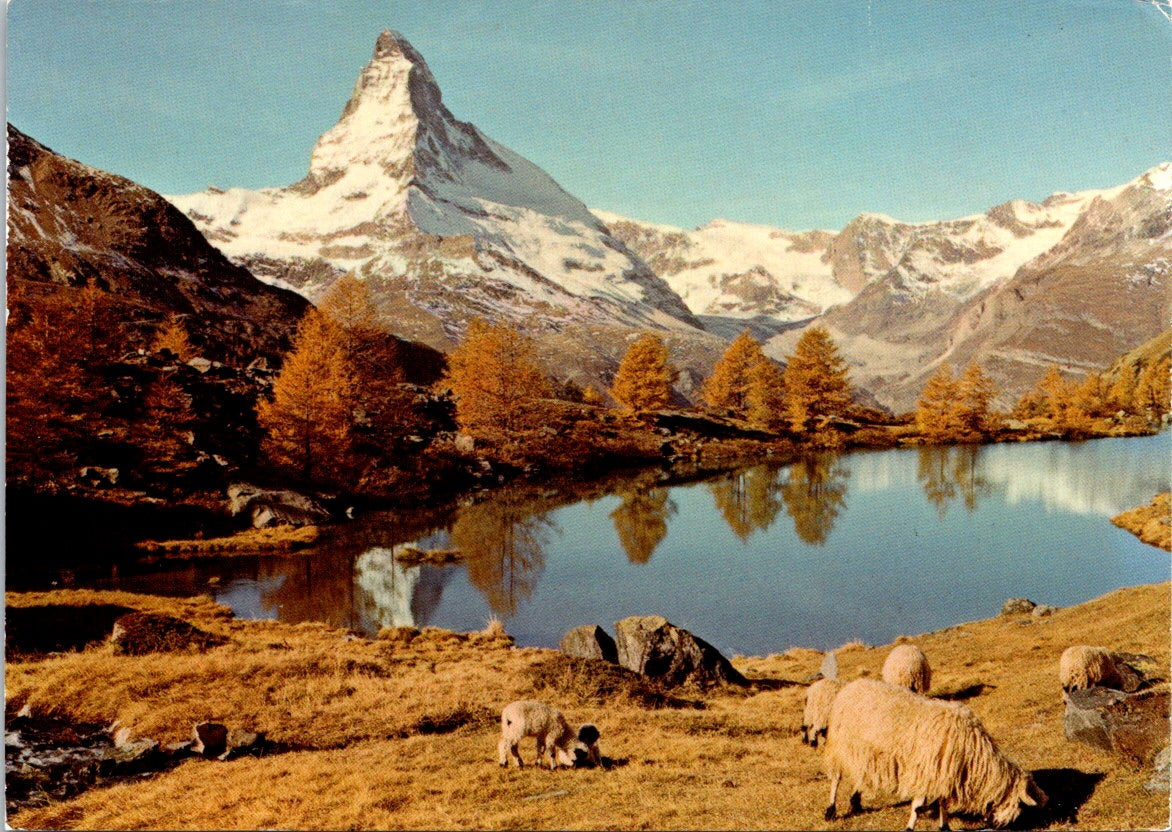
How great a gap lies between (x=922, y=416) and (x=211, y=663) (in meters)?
81.3

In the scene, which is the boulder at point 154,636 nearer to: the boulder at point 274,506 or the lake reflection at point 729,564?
the lake reflection at point 729,564

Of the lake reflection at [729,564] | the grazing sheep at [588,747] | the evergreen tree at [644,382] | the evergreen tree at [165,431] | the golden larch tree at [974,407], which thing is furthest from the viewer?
Result: the golden larch tree at [974,407]

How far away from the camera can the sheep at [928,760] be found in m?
9.26

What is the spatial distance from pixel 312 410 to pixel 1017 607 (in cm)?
3747

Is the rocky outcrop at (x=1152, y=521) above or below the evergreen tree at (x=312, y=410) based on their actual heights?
below

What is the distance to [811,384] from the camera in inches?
3312

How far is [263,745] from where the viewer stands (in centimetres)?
1307

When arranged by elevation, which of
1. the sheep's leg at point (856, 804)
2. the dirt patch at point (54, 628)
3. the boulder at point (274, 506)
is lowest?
the dirt patch at point (54, 628)

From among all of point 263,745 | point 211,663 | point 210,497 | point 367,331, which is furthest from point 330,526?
point 263,745

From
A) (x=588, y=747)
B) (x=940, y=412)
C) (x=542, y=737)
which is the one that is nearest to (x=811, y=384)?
(x=940, y=412)

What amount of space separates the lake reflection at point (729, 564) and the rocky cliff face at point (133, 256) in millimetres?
56072

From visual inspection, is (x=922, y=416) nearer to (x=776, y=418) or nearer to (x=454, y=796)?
(x=776, y=418)

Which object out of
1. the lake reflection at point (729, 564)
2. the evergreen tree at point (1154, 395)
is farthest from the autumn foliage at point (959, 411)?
the lake reflection at point (729, 564)

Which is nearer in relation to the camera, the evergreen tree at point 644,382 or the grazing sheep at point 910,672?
the grazing sheep at point 910,672
